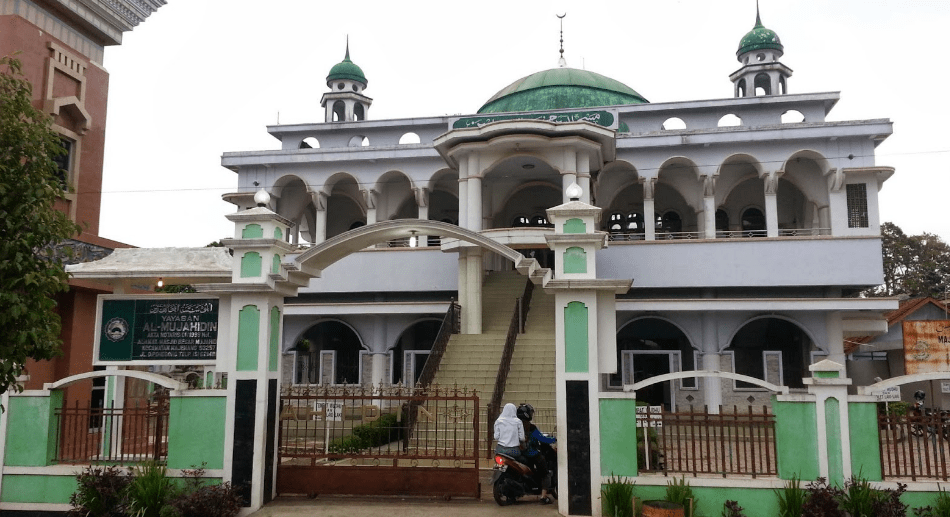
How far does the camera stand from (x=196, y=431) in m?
9.31

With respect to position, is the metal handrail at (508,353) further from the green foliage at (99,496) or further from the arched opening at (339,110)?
the arched opening at (339,110)

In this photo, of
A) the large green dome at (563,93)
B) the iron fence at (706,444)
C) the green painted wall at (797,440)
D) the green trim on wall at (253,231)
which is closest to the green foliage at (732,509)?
the iron fence at (706,444)

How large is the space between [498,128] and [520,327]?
16.9 ft

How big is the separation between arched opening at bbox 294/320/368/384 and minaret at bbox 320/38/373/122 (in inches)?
395

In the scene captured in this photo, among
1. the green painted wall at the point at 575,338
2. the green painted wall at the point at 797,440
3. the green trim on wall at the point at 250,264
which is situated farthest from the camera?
the green trim on wall at the point at 250,264

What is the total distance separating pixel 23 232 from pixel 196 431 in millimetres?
3609

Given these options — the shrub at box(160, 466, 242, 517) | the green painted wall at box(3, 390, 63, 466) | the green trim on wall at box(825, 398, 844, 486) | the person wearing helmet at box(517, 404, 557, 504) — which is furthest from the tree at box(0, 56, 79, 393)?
the green trim on wall at box(825, 398, 844, 486)

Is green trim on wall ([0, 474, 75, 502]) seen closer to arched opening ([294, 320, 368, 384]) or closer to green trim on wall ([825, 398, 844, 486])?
green trim on wall ([825, 398, 844, 486])

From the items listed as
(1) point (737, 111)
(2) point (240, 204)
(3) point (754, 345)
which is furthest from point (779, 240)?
(2) point (240, 204)

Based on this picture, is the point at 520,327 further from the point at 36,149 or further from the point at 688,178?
the point at 36,149

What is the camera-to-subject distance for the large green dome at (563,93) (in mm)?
26125

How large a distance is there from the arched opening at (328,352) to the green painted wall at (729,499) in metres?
15.1

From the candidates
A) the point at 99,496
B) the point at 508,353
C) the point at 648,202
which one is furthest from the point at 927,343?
the point at 99,496

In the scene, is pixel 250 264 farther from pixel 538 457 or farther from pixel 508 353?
pixel 508 353
